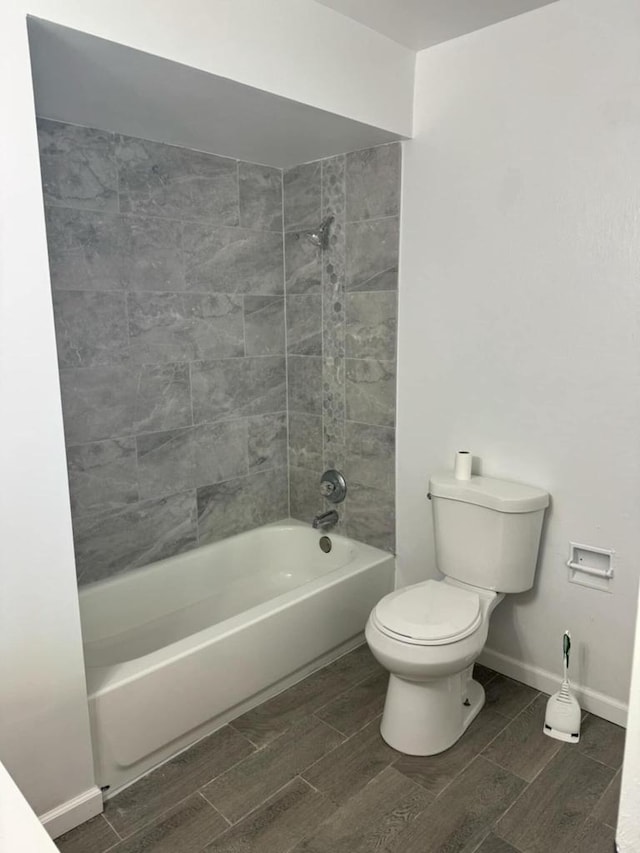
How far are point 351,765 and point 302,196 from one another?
2.35 metres

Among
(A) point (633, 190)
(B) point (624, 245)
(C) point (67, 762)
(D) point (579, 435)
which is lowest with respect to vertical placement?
(C) point (67, 762)

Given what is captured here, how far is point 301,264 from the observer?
287 centimetres

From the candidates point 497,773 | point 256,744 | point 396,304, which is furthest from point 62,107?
point 497,773

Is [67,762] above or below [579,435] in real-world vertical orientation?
below

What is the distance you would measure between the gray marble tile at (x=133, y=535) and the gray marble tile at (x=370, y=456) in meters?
0.76

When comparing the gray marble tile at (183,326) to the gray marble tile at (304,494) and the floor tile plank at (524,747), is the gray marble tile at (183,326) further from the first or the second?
the floor tile plank at (524,747)

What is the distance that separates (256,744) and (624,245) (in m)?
2.06

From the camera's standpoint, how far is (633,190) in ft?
6.17

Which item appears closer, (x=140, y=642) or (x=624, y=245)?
(x=624, y=245)

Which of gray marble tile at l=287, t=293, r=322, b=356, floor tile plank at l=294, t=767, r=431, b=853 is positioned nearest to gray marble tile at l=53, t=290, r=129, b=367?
gray marble tile at l=287, t=293, r=322, b=356

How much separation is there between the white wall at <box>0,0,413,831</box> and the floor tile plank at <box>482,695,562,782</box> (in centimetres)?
131

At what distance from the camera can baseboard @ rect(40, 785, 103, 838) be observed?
167 cm

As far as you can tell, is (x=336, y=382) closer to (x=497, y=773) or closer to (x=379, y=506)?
(x=379, y=506)

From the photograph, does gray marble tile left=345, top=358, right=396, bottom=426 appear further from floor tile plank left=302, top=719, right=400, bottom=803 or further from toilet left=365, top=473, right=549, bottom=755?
floor tile plank left=302, top=719, right=400, bottom=803
